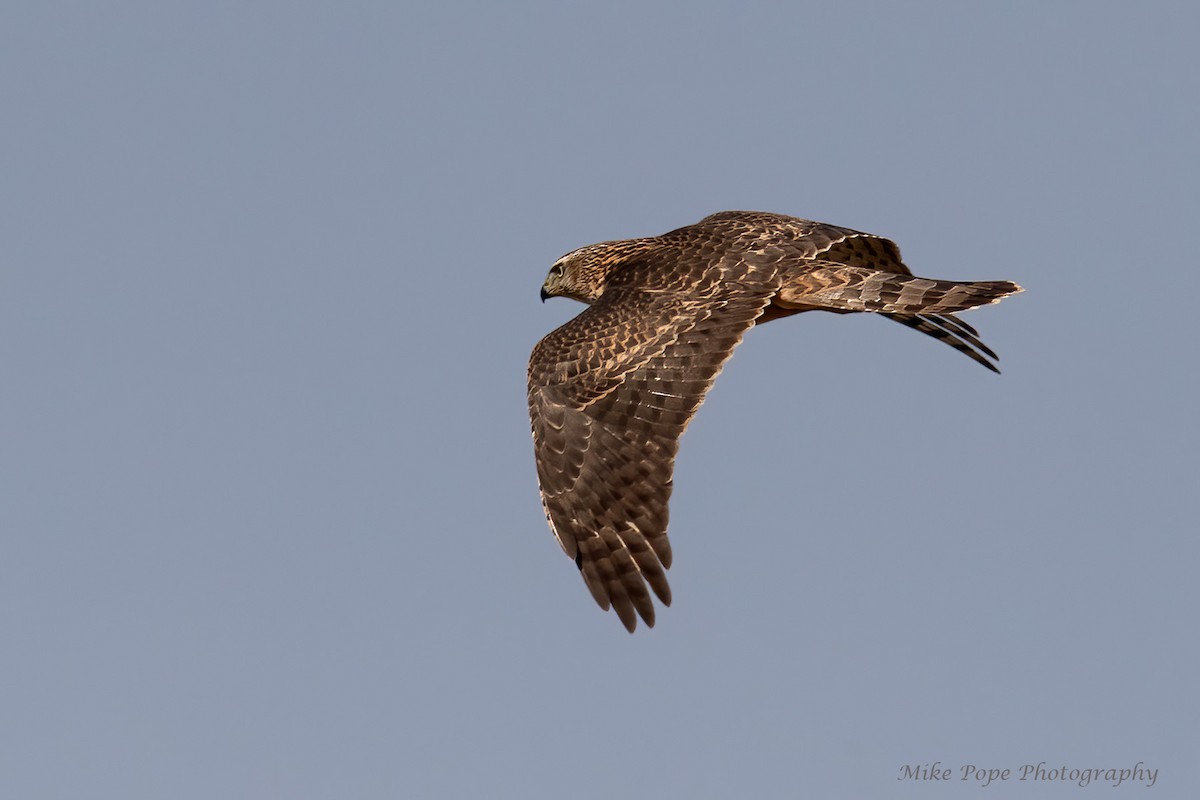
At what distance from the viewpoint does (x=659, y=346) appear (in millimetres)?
16000

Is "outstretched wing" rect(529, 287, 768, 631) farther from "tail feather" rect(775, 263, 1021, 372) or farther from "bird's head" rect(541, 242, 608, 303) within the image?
"bird's head" rect(541, 242, 608, 303)

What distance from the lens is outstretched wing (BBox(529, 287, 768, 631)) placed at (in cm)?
1498

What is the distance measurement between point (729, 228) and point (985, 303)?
8.79 ft

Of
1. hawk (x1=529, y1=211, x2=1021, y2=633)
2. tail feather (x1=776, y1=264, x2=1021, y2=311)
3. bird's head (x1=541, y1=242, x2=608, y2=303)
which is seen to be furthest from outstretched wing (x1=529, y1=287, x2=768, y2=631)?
bird's head (x1=541, y1=242, x2=608, y2=303)

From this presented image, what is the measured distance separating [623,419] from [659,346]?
84cm

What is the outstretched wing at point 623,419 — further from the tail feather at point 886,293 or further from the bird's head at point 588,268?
the bird's head at point 588,268

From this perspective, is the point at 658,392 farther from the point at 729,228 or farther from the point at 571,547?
the point at 729,228

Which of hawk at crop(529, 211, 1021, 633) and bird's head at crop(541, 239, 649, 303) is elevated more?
bird's head at crop(541, 239, 649, 303)

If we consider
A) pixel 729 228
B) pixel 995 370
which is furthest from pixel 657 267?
pixel 995 370

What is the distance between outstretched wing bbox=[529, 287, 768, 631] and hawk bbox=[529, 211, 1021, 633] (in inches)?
0.5

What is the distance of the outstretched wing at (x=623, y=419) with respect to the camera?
15.0m

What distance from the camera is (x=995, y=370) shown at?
17531 mm

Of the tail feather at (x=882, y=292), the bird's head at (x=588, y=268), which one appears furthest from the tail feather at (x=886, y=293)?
the bird's head at (x=588, y=268)

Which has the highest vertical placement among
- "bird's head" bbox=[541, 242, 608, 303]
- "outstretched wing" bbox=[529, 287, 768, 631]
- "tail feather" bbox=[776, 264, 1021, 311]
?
"bird's head" bbox=[541, 242, 608, 303]
